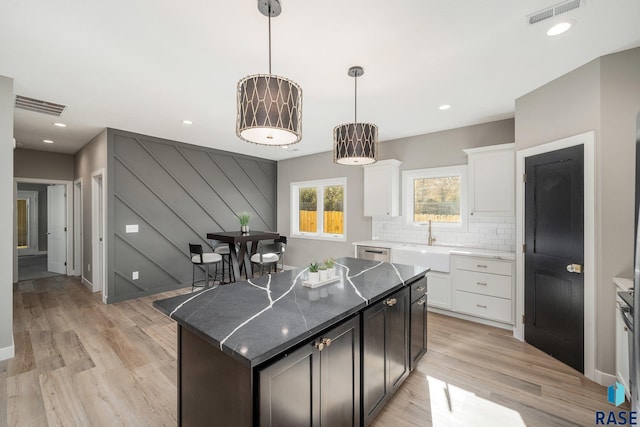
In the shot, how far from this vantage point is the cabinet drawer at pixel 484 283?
3.36 metres

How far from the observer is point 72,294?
4.81 meters

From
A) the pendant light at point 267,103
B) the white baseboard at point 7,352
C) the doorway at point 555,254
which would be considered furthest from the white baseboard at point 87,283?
the doorway at point 555,254

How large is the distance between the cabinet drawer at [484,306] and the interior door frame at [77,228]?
281 inches

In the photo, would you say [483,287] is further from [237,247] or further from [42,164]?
[42,164]

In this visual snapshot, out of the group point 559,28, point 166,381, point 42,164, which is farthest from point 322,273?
point 42,164

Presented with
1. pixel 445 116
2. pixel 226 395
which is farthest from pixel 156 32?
pixel 445 116

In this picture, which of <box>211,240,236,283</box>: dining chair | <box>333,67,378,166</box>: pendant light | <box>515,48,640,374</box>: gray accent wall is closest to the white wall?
<box>211,240,236,283</box>: dining chair

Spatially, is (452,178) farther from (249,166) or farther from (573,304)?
(249,166)

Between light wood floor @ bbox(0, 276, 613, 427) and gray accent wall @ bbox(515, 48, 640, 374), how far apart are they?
62 centimetres

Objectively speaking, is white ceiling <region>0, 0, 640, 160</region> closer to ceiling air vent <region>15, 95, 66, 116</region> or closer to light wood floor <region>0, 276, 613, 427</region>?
ceiling air vent <region>15, 95, 66, 116</region>

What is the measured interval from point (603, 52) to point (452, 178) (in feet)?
7.30

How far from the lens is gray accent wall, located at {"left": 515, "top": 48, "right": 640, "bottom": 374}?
89.1 inches

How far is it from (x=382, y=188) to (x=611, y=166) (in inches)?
109

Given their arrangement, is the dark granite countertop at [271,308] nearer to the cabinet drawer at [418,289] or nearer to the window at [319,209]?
the cabinet drawer at [418,289]
